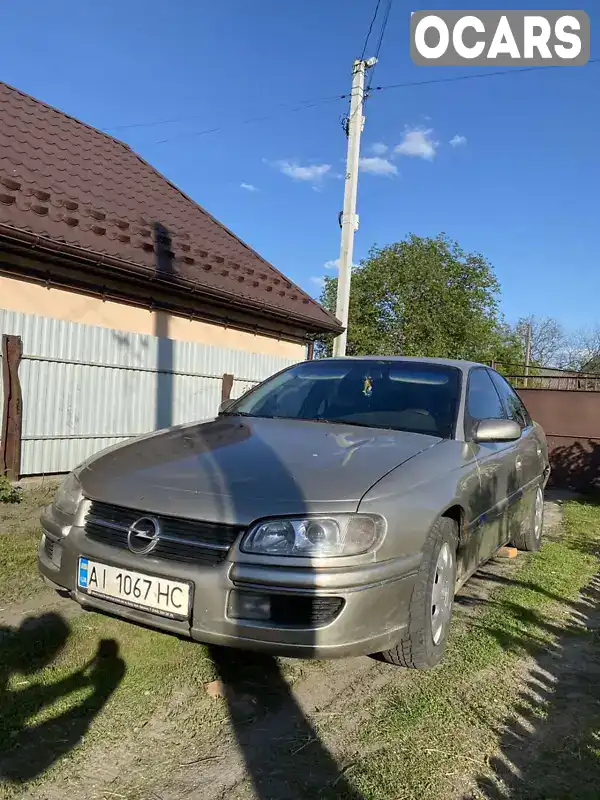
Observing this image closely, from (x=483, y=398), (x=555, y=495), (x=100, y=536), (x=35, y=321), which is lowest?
(x=555, y=495)

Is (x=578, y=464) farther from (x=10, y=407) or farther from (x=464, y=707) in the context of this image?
(x=10, y=407)

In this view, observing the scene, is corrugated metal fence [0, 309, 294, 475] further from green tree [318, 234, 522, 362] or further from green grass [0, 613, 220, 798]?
green tree [318, 234, 522, 362]

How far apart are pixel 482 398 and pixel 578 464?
7107 millimetres

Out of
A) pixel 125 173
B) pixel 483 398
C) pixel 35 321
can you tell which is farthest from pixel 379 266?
pixel 483 398

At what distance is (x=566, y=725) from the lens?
2.49 metres

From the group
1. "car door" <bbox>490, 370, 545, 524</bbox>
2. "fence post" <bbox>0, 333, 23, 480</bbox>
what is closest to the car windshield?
"car door" <bbox>490, 370, 545, 524</bbox>

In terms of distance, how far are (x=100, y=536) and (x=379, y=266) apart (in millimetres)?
24056

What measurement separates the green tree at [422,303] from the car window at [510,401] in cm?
1891

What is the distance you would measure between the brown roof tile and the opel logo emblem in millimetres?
5133

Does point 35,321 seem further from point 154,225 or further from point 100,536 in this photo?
point 100,536

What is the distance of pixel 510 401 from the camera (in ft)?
16.8

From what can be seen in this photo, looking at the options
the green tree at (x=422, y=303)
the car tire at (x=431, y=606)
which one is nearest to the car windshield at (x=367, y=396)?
the car tire at (x=431, y=606)

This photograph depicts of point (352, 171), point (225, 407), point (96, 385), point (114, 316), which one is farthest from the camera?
point (352, 171)

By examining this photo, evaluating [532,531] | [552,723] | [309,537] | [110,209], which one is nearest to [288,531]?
[309,537]
